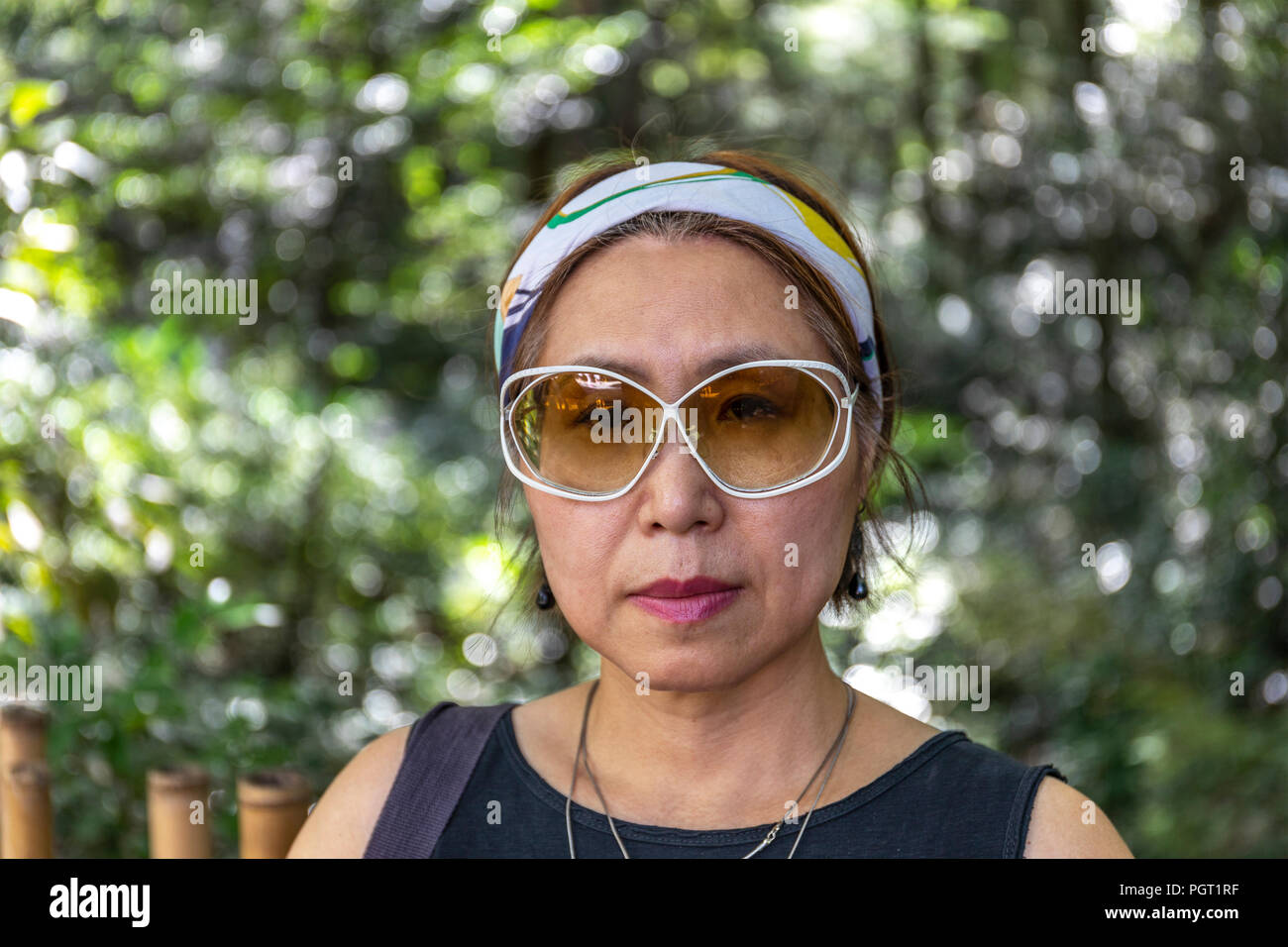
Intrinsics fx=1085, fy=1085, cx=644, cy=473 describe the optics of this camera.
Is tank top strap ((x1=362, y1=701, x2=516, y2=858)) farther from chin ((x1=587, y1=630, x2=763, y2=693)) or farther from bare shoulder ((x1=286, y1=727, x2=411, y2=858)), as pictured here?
chin ((x1=587, y1=630, x2=763, y2=693))

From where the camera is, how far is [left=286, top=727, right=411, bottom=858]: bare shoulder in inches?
63.3

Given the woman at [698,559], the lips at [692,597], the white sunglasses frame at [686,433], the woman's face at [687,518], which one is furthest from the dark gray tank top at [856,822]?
the white sunglasses frame at [686,433]

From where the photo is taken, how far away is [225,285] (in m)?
4.33

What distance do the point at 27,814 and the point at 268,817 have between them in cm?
57

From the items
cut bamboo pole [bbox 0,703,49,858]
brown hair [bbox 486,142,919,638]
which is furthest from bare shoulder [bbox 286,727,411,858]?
cut bamboo pole [bbox 0,703,49,858]

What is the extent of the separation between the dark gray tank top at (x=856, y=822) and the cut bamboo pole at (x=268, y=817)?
0.37m

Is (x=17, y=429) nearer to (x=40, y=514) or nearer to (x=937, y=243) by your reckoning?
(x=40, y=514)

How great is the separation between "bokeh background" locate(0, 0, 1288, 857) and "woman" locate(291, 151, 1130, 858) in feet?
5.32

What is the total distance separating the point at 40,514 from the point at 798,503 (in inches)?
A: 103

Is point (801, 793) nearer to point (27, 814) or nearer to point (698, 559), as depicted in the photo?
point (698, 559)

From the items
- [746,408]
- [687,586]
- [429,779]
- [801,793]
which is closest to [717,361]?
[746,408]

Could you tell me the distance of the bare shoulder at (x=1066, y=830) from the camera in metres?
1.43

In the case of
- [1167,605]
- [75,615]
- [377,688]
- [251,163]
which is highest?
[251,163]
